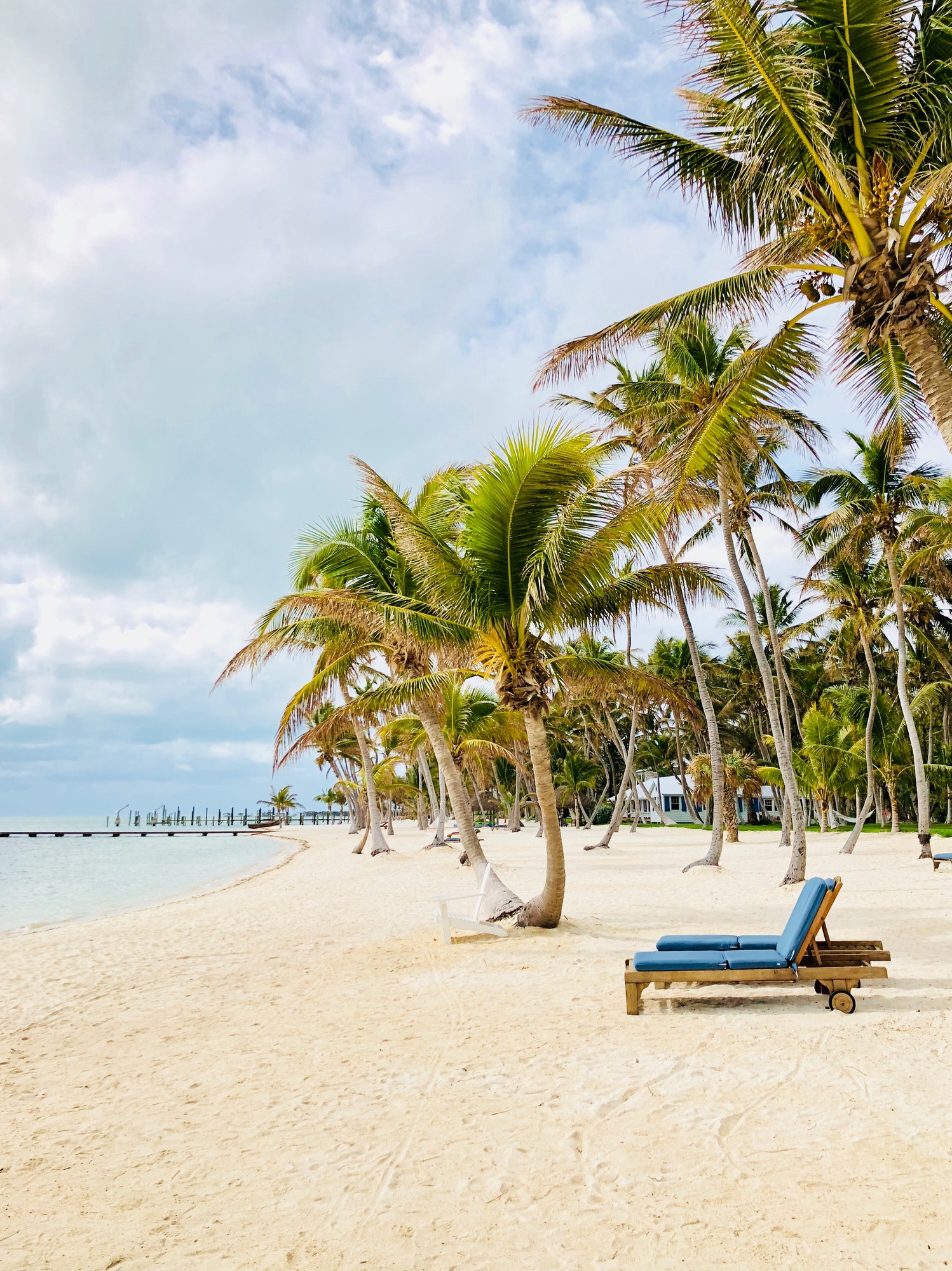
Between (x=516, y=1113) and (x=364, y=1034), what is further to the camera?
(x=364, y=1034)

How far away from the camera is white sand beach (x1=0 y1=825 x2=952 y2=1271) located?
3201 mm

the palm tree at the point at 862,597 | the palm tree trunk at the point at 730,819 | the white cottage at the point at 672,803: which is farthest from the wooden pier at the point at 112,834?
Answer: the palm tree at the point at 862,597

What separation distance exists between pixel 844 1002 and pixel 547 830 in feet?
13.9

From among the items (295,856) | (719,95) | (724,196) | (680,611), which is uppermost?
(719,95)

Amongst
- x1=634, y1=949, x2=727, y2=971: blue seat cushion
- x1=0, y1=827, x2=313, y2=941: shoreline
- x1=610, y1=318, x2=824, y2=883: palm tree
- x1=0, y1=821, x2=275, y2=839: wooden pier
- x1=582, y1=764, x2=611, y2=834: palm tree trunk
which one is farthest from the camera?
x1=0, y1=821, x2=275, y2=839: wooden pier

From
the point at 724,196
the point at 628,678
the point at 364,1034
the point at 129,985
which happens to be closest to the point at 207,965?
the point at 129,985

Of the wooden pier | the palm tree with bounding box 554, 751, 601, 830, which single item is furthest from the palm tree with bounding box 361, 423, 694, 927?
the wooden pier

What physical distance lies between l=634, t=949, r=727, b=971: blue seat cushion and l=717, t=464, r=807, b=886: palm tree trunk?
780 cm

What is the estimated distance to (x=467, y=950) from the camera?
928cm

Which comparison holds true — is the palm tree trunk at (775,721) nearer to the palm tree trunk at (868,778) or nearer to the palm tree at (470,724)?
the palm tree trunk at (868,778)

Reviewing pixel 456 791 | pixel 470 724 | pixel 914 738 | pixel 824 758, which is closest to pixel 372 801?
pixel 470 724

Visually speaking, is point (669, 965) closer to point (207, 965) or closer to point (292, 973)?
point (292, 973)

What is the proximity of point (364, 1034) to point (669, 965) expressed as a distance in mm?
2442

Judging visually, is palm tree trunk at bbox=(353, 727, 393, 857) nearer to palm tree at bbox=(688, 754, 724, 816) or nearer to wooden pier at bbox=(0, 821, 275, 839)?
palm tree at bbox=(688, 754, 724, 816)
